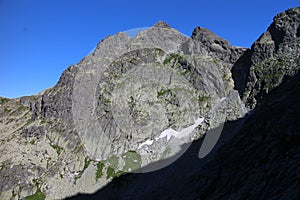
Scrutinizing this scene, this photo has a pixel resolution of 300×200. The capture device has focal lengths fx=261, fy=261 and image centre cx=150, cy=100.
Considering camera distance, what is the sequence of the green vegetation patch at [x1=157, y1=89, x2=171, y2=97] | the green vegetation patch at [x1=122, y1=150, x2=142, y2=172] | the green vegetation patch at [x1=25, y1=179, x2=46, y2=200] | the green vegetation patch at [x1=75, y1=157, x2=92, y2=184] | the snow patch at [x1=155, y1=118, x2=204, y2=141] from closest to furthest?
the green vegetation patch at [x1=25, y1=179, x2=46, y2=200] < the green vegetation patch at [x1=122, y1=150, x2=142, y2=172] < the green vegetation patch at [x1=75, y1=157, x2=92, y2=184] < the snow patch at [x1=155, y1=118, x2=204, y2=141] < the green vegetation patch at [x1=157, y1=89, x2=171, y2=97]

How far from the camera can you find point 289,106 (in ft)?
90.6

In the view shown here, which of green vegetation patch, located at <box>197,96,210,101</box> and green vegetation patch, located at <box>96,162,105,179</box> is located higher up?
green vegetation patch, located at <box>197,96,210,101</box>

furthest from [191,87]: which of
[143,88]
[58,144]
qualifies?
[58,144]

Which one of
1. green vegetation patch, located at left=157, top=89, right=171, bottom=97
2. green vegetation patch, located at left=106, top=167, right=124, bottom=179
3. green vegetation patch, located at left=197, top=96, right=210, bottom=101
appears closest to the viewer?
green vegetation patch, located at left=106, top=167, right=124, bottom=179

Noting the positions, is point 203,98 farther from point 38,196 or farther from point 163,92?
point 38,196

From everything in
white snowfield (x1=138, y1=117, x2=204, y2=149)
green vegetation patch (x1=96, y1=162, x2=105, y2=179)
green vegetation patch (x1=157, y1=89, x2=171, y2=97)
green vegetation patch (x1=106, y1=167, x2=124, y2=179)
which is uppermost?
green vegetation patch (x1=157, y1=89, x2=171, y2=97)

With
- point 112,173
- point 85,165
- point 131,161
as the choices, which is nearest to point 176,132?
point 131,161

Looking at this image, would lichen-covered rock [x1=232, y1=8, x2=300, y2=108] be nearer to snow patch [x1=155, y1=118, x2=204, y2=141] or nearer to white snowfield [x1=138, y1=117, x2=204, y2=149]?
snow patch [x1=155, y1=118, x2=204, y2=141]

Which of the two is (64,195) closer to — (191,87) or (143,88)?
(143,88)

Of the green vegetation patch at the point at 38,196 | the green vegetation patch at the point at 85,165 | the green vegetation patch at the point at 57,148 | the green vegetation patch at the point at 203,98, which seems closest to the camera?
the green vegetation patch at the point at 38,196

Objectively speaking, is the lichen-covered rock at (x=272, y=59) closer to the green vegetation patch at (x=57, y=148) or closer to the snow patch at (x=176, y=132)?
the snow patch at (x=176, y=132)

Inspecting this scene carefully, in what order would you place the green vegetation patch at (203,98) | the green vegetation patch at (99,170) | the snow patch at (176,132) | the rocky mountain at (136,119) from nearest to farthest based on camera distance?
the rocky mountain at (136,119)
the green vegetation patch at (99,170)
the snow patch at (176,132)
the green vegetation patch at (203,98)

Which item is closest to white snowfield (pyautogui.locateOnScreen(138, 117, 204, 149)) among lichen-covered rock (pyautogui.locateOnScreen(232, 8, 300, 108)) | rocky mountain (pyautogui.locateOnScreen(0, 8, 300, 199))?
rocky mountain (pyautogui.locateOnScreen(0, 8, 300, 199))

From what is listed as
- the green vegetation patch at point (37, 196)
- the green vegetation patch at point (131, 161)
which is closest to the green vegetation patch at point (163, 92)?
the green vegetation patch at point (131, 161)
